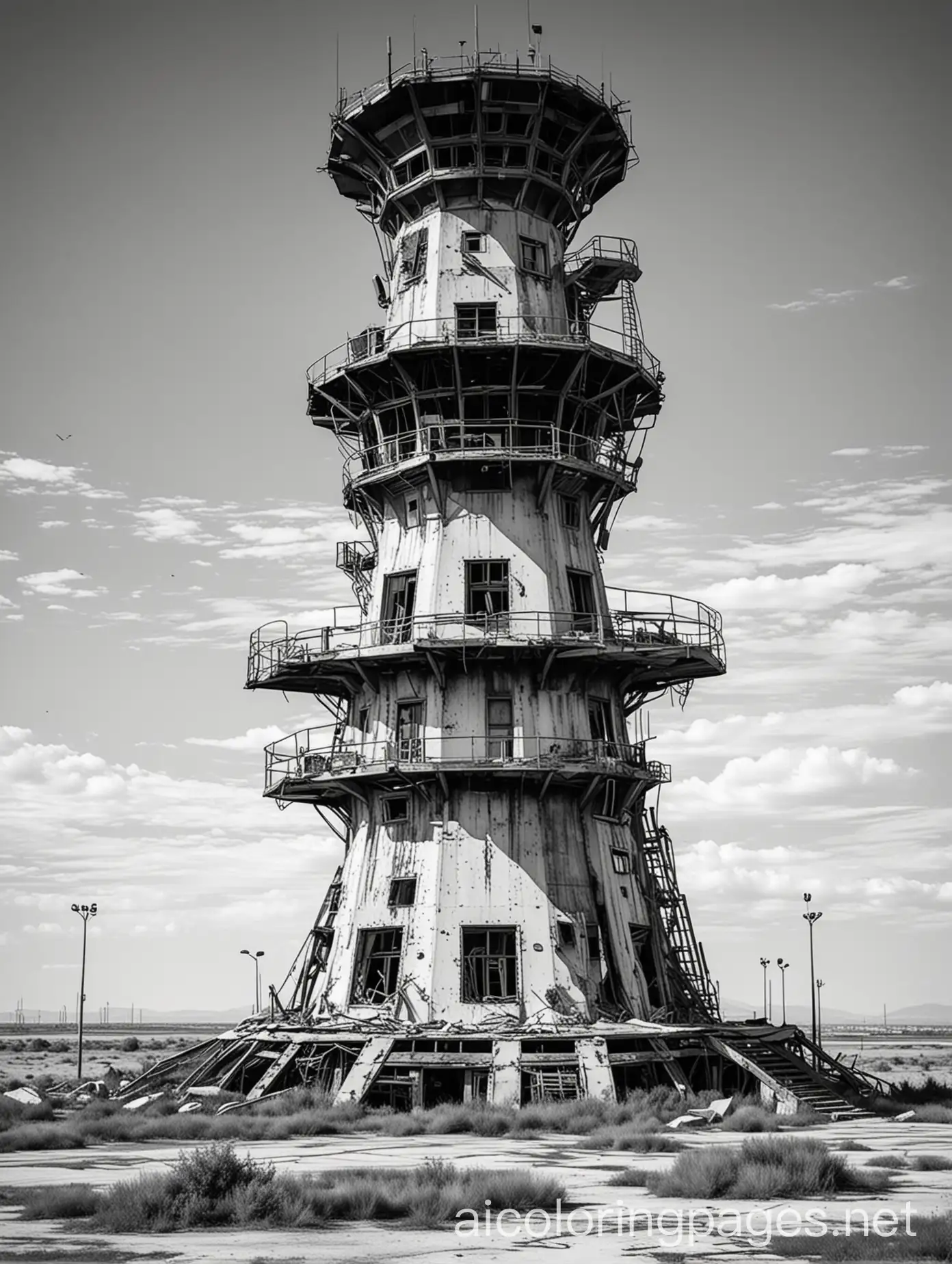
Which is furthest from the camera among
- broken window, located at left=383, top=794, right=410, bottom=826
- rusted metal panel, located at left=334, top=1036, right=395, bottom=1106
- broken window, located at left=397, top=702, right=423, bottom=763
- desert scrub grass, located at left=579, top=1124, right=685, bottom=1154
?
broken window, located at left=383, top=794, right=410, bottom=826

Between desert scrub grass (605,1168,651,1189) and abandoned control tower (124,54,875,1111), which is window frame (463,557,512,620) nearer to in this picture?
abandoned control tower (124,54,875,1111)

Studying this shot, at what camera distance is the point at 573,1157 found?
2873 cm

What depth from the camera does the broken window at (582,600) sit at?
44.2 meters

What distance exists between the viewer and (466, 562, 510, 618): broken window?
43.5 metres

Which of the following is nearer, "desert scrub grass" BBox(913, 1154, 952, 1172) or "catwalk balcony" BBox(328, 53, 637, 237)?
"desert scrub grass" BBox(913, 1154, 952, 1172)

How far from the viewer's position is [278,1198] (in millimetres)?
20391

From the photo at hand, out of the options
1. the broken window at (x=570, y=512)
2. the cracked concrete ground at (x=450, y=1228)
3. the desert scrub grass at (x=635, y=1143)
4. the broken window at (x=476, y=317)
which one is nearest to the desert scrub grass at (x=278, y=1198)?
the cracked concrete ground at (x=450, y=1228)

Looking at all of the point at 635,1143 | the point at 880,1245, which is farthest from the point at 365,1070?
the point at 880,1245

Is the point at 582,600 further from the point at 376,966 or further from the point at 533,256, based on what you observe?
the point at 376,966

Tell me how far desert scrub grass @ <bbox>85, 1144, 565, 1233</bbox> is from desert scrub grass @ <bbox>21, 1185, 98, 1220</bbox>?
0.90 feet

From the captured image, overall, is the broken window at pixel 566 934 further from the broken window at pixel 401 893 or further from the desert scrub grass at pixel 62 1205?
the desert scrub grass at pixel 62 1205

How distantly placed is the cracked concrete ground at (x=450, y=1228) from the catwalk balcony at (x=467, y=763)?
1183 cm

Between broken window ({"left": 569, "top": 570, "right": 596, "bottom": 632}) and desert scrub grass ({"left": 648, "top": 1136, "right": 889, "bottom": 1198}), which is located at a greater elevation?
broken window ({"left": 569, "top": 570, "right": 596, "bottom": 632})

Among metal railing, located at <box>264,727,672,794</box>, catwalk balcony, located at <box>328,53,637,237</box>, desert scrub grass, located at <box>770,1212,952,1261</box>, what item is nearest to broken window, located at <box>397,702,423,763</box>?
metal railing, located at <box>264,727,672,794</box>
